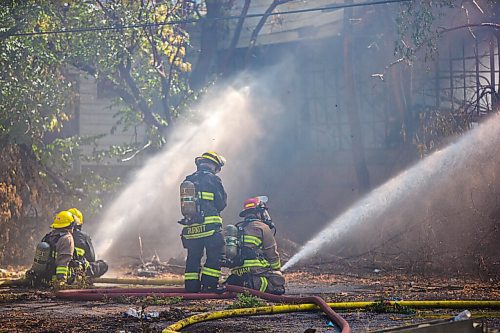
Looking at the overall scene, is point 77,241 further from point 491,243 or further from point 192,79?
point 192,79

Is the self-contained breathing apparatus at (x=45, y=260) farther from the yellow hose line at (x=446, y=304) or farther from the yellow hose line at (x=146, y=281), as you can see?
the yellow hose line at (x=446, y=304)

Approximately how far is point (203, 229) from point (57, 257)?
247cm

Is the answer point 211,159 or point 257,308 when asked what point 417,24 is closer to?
point 211,159

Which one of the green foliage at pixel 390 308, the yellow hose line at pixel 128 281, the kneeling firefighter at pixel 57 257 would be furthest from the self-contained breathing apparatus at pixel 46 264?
the green foliage at pixel 390 308

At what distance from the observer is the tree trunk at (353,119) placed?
17406mm

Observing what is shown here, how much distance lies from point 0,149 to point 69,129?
5.83m

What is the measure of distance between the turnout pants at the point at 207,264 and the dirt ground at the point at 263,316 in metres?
0.51

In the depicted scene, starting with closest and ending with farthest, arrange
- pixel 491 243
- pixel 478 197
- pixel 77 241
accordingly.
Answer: pixel 77 241 → pixel 491 243 → pixel 478 197

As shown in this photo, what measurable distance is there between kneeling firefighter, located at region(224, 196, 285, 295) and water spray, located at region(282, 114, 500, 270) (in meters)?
2.70

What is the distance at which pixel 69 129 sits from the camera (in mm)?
21688

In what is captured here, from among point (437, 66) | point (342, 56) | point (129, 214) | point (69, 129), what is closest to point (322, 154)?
point (342, 56)

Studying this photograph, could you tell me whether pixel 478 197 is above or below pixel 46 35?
below

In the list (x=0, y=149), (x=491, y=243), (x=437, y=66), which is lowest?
(x=491, y=243)

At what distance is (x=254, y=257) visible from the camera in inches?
383
